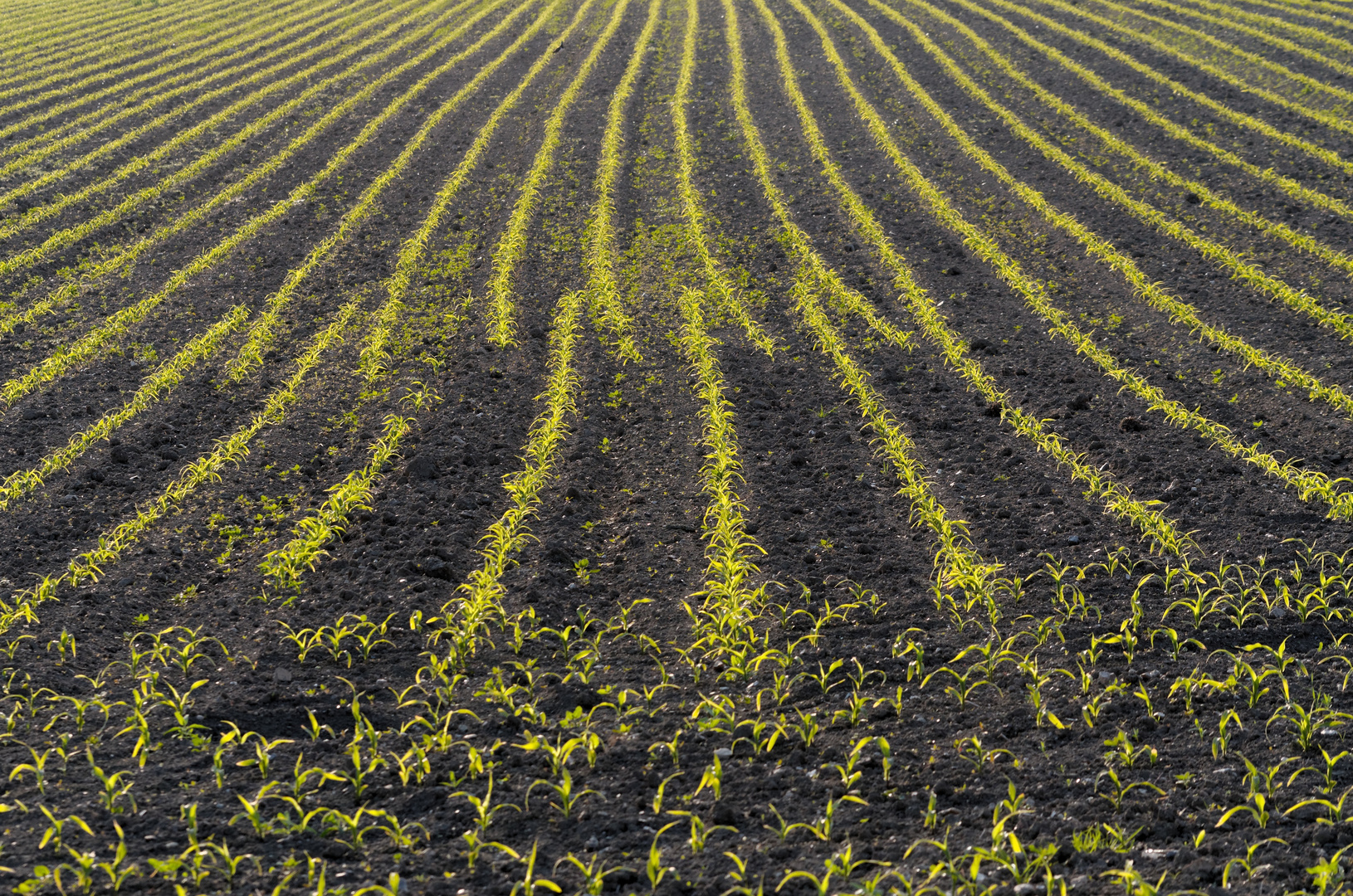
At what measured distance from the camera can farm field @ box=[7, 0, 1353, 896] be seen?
12.4ft

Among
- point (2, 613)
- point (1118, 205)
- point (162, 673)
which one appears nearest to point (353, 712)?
point (162, 673)

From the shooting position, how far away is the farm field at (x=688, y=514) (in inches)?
149

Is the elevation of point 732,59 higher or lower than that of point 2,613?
higher

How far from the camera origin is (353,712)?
4.34 metres

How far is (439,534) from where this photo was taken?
6094 mm

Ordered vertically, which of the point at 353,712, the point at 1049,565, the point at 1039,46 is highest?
the point at 1039,46

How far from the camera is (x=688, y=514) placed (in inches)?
249

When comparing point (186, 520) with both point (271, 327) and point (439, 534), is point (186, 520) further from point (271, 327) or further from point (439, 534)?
point (271, 327)

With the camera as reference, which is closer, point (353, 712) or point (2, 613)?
point (353, 712)

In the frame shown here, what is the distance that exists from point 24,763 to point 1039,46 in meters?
22.5

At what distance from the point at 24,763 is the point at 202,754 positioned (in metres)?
0.71

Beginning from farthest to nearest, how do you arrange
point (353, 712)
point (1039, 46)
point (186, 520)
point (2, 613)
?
point (1039, 46)
point (186, 520)
point (2, 613)
point (353, 712)

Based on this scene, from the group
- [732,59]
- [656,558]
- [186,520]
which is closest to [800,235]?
[656,558]

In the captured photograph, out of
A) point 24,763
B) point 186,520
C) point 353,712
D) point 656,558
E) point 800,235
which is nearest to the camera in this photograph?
point 24,763
